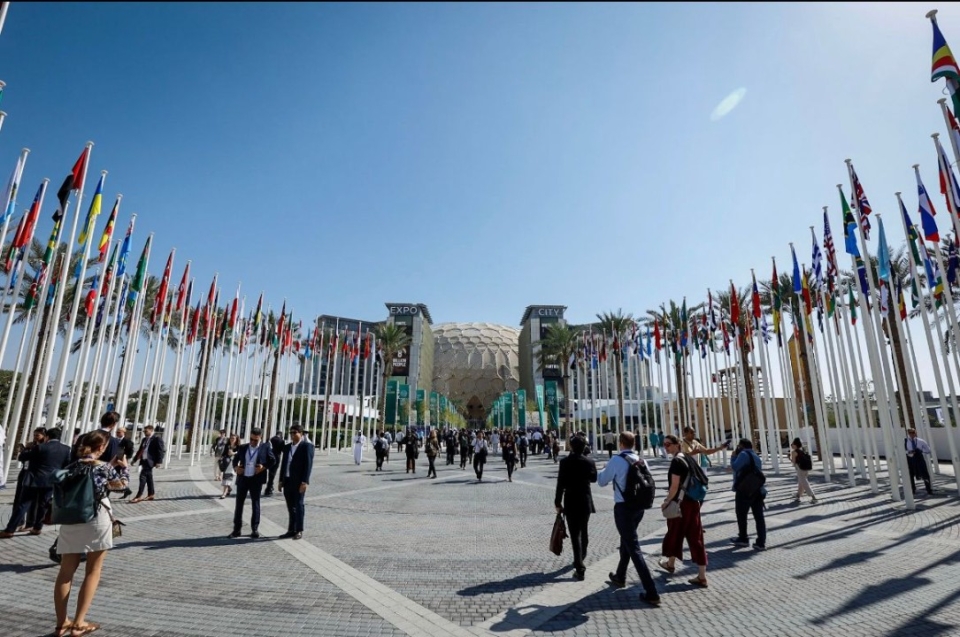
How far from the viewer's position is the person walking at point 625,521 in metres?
5.49

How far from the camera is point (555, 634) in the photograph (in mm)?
4668

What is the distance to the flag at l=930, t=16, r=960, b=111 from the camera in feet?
32.9

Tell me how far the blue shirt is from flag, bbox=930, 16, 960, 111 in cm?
1075

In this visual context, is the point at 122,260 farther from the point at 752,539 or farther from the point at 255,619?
the point at 752,539

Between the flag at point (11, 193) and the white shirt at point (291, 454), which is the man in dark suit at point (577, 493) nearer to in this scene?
the white shirt at point (291, 454)

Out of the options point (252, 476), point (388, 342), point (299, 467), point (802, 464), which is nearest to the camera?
point (299, 467)

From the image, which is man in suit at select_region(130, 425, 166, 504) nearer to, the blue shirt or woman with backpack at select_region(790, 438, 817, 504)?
the blue shirt

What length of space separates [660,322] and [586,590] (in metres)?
33.6

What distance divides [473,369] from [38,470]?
10838cm

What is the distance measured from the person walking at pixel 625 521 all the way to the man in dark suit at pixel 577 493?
0.75ft

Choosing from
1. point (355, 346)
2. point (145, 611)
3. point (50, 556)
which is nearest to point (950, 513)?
point (145, 611)

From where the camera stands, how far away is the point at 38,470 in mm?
7555

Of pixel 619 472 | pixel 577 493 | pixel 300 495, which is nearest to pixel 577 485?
pixel 577 493

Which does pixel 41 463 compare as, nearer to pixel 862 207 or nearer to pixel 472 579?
pixel 472 579
